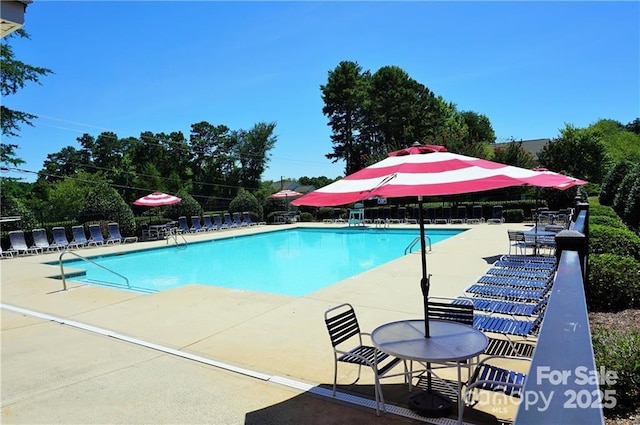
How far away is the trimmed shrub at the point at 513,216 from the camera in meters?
21.5

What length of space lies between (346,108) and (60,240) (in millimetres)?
29718

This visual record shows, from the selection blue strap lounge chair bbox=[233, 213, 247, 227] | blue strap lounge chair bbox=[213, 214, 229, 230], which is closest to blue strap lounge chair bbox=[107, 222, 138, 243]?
blue strap lounge chair bbox=[213, 214, 229, 230]

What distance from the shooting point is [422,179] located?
3.21m

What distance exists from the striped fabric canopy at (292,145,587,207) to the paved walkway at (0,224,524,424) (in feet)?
6.09

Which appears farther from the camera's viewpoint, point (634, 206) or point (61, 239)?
point (61, 239)

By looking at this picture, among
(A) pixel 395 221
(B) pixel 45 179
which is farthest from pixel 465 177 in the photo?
(B) pixel 45 179

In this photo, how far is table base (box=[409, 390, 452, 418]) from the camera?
3357 mm

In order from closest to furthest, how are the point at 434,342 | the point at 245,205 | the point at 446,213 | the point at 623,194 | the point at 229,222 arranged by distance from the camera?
the point at 434,342, the point at 623,194, the point at 446,213, the point at 229,222, the point at 245,205

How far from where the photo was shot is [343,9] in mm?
11125

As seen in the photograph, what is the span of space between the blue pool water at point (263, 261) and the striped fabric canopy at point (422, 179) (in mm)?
6903

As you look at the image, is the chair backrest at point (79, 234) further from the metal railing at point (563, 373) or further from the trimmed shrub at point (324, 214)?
the metal railing at point (563, 373)

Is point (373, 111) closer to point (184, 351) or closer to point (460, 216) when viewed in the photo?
point (460, 216)

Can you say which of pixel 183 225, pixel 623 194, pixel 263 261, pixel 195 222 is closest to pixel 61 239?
pixel 183 225

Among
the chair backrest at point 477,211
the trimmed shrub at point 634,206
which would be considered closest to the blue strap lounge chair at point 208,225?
the chair backrest at point 477,211
